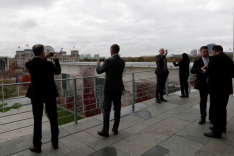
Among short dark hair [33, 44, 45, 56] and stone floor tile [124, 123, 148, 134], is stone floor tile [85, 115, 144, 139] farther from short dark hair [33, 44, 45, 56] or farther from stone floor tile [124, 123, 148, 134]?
short dark hair [33, 44, 45, 56]

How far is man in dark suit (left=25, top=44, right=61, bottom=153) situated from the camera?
2.69 metres

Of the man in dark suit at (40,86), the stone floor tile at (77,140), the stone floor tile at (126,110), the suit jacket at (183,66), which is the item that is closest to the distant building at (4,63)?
the stone floor tile at (126,110)

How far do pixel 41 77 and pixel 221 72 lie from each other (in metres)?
3.23

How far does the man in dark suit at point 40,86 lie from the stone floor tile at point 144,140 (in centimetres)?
136

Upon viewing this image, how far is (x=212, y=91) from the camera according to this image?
3.37 metres

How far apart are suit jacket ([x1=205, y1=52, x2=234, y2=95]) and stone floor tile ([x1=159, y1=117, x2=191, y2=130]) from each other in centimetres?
123

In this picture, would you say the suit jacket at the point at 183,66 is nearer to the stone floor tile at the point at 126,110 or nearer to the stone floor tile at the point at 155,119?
the stone floor tile at the point at 126,110

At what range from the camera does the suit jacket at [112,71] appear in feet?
10.8

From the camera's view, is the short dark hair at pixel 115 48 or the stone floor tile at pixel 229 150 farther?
the short dark hair at pixel 115 48

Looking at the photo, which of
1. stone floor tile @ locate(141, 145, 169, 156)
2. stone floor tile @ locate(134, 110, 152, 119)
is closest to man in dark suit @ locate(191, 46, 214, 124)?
stone floor tile @ locate(134, 110, 152, 119)

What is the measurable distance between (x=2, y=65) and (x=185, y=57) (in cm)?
8606

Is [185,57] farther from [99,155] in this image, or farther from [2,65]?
[2,65]

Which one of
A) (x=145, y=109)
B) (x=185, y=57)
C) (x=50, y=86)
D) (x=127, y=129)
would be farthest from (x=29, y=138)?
(x=185, y=57)

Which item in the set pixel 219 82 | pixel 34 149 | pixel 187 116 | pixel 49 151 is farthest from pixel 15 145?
pixel 187 116
